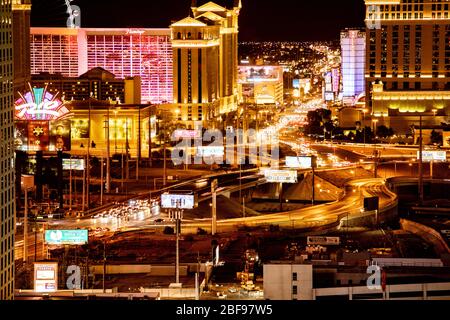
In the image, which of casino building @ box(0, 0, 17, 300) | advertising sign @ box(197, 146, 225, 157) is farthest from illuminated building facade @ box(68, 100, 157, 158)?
casino building @ box(0, 0, 17, 300)

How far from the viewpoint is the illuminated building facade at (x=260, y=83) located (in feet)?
417

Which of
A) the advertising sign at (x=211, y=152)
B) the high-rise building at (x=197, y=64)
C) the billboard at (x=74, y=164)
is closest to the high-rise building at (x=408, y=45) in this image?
the high-rise building at (x=197, y=64)

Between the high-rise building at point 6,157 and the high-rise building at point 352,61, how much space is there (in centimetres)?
7160

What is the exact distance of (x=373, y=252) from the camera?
135 feet

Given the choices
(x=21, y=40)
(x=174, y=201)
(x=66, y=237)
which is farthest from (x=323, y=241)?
(x=21, y=40)

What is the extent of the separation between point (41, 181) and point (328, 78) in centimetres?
7445

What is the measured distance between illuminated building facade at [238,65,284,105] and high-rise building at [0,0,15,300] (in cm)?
8849

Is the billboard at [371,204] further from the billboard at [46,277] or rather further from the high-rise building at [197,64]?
the high-rise building at [197,64]

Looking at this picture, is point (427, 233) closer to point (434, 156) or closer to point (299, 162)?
point (299, 162)

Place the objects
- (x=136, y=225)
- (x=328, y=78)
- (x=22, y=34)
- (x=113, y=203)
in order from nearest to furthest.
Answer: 1. (x=136, y=225)
2. (x=113, y=203)
3. (x=22, y=34)
4. (x=328, y=78)

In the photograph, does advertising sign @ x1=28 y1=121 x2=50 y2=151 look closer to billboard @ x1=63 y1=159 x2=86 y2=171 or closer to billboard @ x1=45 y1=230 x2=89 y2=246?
billboard @ x1=63 y1=159 x2=86 y2=171

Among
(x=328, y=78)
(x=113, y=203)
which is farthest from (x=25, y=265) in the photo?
(x=328, y=78)

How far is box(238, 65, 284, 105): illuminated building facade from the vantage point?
417 ft
